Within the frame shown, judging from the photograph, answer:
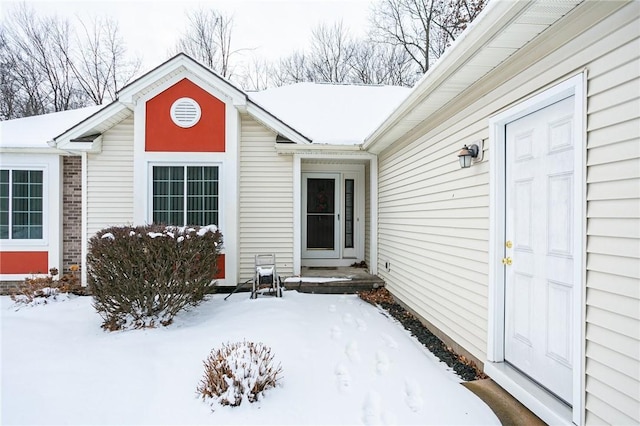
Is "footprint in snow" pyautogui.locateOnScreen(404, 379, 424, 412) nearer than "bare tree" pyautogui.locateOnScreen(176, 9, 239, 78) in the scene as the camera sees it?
Yes

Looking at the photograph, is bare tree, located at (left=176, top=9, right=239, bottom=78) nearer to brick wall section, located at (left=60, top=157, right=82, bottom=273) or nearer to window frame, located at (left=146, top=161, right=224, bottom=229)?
brick wall section, located at (left=60, top=157, right=82, bottom=273)

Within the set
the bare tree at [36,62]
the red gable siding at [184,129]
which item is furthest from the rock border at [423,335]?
the bare tree at [36,62]

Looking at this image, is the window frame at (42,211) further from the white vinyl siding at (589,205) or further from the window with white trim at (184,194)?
the white vinyl siding at (589,205)

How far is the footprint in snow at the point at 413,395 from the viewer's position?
2.91m

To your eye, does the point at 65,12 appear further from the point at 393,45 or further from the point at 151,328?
the point at 151,328

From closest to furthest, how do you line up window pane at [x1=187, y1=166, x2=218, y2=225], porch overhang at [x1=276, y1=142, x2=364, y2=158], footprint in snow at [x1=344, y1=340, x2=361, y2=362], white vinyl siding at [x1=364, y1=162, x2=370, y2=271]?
footprint in snow at [x1=344, y1=340, x2=361, y2=362]
window pane at [x1=187, y1=166, x2=218, y2=225]
porch overhang at [x1=276, y1=142, x2=364, y2=158]
white vinyl siding at [x1=364, y1=162, x2=370, y2=271]

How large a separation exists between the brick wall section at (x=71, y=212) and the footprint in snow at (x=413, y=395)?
23.4ft

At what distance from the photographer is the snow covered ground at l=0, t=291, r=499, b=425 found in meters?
2.82

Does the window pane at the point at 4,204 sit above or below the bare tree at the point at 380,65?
below

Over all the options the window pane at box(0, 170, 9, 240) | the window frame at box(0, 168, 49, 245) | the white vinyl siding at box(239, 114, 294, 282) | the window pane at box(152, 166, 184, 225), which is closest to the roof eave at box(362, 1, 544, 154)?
the white vinyl siding at box(239, 114, 294, 282)

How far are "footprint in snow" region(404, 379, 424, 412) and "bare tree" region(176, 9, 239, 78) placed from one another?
19.1 metres

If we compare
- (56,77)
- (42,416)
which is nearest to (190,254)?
(42,416)

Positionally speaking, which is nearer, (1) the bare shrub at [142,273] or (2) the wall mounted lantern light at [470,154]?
(2) the wall mounted lantern light at [470,154]

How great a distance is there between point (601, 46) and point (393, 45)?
16097 mm
